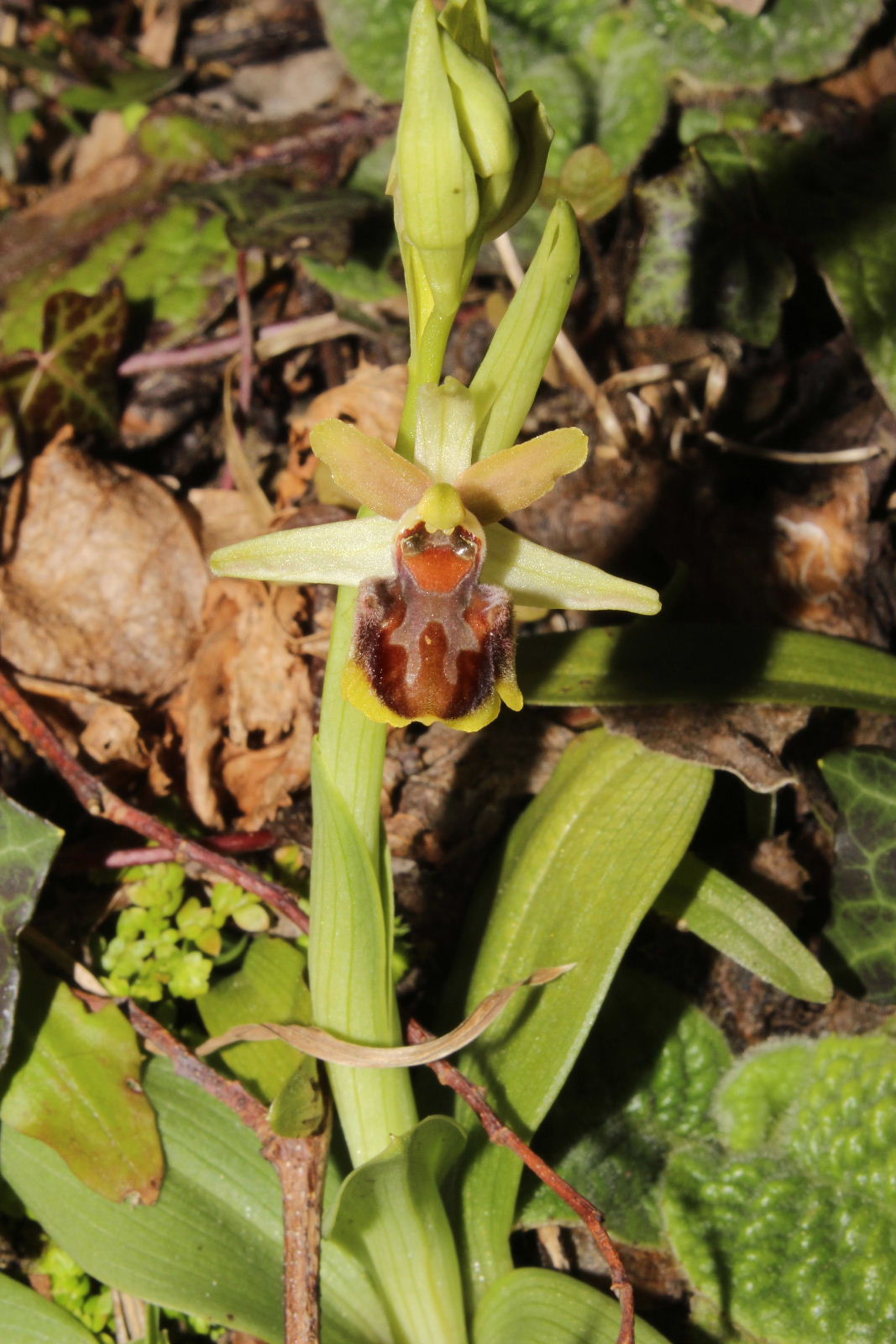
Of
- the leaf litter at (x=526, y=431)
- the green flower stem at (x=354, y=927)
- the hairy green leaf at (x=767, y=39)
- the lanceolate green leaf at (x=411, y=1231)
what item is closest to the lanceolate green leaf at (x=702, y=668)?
the leaf litter at (x=526, y=431)

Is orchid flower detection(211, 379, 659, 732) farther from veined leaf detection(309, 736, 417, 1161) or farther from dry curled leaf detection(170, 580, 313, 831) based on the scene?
Answer: dry curled leaf detection(170, 580, 313, 831)

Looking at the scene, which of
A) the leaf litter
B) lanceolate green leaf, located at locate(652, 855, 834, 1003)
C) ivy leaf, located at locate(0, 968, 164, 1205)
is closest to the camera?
ivy leaf, located at locate(0, 968, 164, 1205)

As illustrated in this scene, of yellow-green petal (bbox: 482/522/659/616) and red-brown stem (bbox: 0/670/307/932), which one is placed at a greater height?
yellow-green petal (bbox: 482/522/659/616)

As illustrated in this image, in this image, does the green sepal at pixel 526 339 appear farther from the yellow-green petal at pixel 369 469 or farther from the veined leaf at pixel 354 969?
the veined leaf at pixel 354 969

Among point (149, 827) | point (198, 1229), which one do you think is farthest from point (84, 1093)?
point (149, 827)

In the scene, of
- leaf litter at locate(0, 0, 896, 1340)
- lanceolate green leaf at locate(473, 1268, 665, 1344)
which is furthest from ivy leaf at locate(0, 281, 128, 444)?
lanceolate green leaf at locate(473, 1268, 665, 1344)

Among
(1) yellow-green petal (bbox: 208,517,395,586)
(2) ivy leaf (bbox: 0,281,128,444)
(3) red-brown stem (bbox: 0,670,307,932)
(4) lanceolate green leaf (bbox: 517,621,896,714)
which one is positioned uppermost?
(1) yellow-green petal (bbox: 208,517,395,586)

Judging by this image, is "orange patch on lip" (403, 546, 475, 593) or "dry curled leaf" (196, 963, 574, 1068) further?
"dry curled leaf" (196, 963, 574, 1068)

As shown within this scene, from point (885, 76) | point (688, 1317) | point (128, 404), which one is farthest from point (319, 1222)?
point (885, 76)
